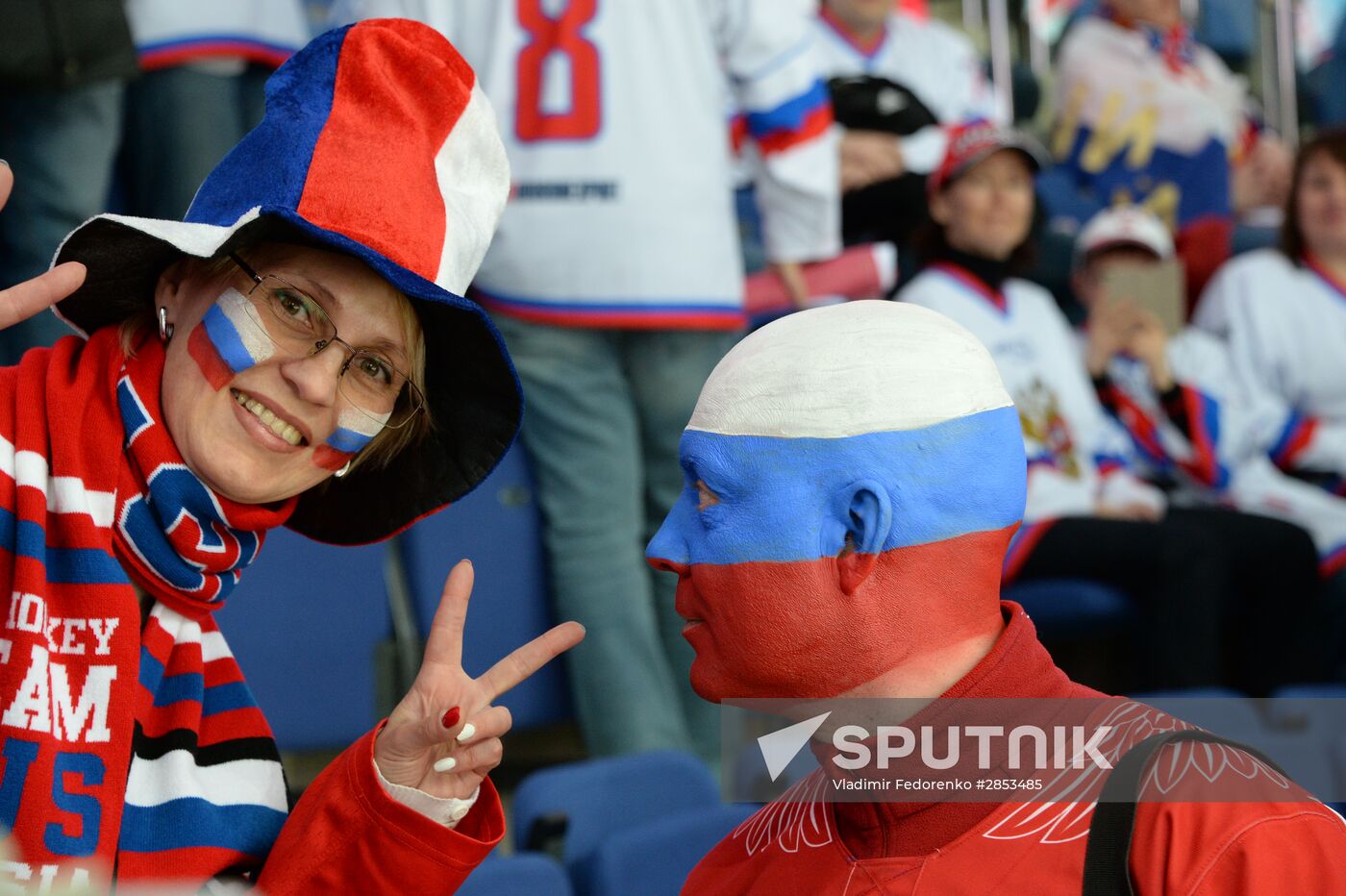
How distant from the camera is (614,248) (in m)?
3.40

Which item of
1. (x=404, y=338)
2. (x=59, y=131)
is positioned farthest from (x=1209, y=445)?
(x=404, y=338)

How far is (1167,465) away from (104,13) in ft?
10.5

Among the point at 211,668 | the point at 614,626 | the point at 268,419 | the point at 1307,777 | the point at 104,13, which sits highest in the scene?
the point at 104,13

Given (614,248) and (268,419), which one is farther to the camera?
(614,248)

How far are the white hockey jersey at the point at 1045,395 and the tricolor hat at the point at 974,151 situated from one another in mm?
286

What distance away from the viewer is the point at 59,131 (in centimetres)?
321

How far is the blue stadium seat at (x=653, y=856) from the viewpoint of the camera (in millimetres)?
2293

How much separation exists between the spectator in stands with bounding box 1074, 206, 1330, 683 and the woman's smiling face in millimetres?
3289

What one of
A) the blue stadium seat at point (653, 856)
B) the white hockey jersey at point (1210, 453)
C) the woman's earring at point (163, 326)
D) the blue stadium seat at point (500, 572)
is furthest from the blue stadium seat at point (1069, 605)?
the woman's earring at point (163, 326)

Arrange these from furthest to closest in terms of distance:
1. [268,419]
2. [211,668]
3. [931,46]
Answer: [931,46] → [211,668] → [268,419]

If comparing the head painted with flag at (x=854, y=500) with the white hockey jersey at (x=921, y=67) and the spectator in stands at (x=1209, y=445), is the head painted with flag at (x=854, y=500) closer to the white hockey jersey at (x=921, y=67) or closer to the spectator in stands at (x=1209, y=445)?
the spectator in stands at (x=1209, y=445)

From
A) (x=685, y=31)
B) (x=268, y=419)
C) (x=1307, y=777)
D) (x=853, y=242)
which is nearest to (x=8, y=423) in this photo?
(x=268, y=419)

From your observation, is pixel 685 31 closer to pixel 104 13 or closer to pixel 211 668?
pixel 104 13

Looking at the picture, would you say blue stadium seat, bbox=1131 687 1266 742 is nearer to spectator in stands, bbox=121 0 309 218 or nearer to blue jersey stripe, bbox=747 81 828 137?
blue jersey stripe, bbox=747 81 828 137
